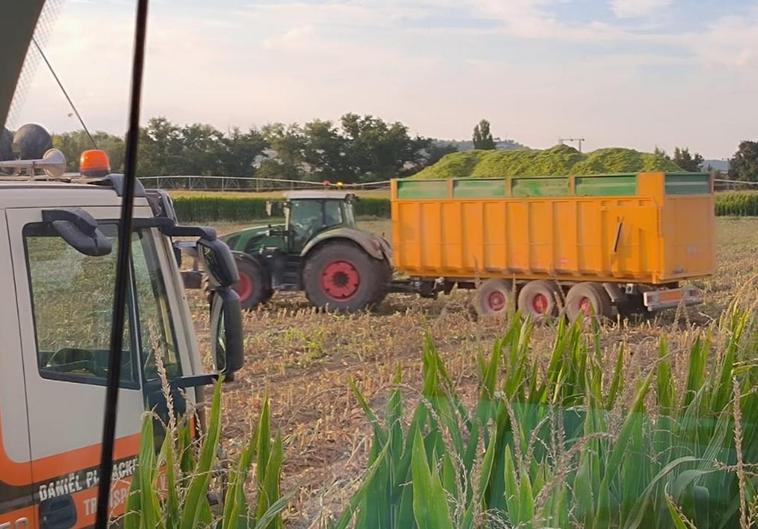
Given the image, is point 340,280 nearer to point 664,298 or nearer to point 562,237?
point 562,237

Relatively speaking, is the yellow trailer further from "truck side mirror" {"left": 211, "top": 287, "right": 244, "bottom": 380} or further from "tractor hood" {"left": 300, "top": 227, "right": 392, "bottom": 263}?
"truck side mirror" {"left": 211, "top": 287, "right": 244, "bottom": 380}

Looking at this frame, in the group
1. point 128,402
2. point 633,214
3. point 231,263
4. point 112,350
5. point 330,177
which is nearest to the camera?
point 112,350

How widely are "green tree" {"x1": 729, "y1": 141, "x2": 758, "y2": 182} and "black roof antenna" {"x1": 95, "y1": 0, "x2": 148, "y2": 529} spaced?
2.53 meters

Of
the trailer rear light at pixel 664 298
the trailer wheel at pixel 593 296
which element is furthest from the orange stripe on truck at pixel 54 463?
the trailer rear light at pixel 664 298

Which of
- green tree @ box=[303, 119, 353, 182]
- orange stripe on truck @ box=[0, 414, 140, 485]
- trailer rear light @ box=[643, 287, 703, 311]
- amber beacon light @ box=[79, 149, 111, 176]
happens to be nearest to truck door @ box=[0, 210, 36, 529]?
orange stripe on truck @ box=[0, 414, 140, 485]

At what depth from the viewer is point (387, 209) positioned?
7.71 m

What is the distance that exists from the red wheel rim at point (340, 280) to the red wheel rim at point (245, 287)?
550 millimetres

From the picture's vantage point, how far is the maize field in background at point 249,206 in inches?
129

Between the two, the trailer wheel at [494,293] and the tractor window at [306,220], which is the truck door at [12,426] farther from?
the tractor window at [306,220]

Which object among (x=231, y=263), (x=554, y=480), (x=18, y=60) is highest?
(x=18, y=60)

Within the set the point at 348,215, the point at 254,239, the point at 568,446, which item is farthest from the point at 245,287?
the point at 568,446

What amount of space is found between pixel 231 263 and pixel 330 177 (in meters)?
1.15

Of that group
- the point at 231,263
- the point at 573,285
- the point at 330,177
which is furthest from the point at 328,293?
the point at 231,263

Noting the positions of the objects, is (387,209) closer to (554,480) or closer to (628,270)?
(628,270)
